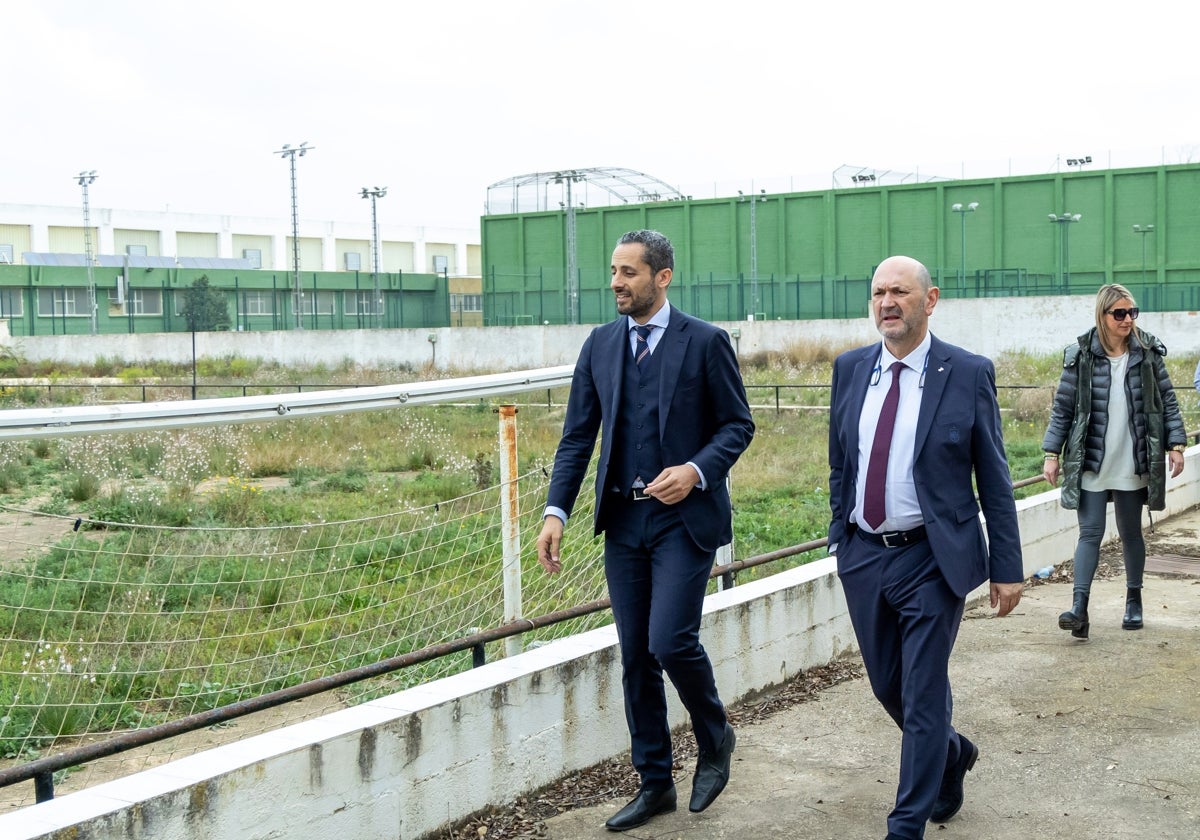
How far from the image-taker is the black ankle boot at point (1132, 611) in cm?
781

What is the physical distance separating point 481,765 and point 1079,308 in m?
43.3

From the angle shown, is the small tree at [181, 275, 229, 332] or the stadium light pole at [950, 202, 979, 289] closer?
the stadium light pole at [950, 202, 979, 289]

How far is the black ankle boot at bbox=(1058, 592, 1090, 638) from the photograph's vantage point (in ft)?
24.5

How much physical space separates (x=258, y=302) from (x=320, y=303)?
344cm

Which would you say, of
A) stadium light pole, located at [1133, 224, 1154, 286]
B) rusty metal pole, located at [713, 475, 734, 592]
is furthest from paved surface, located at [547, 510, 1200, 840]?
stadium light pole, located at [1133, 224, 1154, 286]

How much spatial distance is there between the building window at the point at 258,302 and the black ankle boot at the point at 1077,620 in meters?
64.8

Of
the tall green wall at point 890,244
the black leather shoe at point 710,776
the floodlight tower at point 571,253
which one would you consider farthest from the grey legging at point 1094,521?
the floodlight tower at point 571,253

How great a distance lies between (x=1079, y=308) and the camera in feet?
147

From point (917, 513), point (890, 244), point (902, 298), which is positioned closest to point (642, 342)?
point (902, 298)

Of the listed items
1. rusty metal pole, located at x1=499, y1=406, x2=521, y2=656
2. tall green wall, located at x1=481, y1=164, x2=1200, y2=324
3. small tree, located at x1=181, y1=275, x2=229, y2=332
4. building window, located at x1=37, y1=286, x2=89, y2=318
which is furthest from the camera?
building window, located at x1=37, y1=286, x2=89, y2=318

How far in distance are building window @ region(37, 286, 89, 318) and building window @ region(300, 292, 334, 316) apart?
11990 millimetres

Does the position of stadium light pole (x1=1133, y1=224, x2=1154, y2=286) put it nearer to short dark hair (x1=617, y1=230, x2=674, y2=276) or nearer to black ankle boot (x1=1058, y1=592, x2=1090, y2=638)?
black ankle boot (x1=1058, y1=592, x2=1090, y2=638)

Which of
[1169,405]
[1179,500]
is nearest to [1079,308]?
[1179,500]

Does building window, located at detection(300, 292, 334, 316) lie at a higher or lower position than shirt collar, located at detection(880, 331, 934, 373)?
higher
